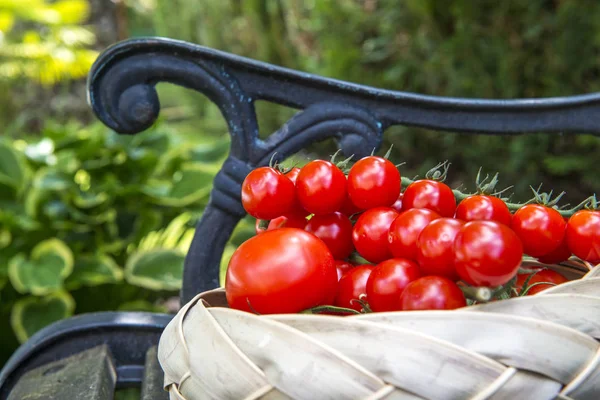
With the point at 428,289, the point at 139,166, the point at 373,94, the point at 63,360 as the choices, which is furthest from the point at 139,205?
the point at 428,289

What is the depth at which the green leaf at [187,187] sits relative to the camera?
235 centimetres

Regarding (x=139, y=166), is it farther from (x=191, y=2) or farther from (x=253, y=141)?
(x=191, y=2)

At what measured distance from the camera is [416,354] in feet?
2.09

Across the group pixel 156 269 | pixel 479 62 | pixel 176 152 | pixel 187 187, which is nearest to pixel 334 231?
pixel 156 269

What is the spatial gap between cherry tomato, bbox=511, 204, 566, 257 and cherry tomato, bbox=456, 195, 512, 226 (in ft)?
0.08

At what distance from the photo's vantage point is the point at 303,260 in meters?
0.78

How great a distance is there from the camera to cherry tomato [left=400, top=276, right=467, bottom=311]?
0.69m

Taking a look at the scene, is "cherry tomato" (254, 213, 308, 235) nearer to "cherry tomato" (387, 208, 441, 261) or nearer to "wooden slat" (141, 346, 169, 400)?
"cherry tomato" (387, 208, 441, 261)

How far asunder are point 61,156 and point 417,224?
6.28 feet

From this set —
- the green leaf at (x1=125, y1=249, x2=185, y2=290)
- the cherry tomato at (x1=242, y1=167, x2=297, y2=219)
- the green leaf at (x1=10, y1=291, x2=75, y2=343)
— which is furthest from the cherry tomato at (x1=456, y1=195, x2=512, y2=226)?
the green leaf at (x1=10, y1=291, x2=75, y2=343)

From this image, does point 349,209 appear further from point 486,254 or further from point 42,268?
point 42,268

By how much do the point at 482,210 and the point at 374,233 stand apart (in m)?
0.15

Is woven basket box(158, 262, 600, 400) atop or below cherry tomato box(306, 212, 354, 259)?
below

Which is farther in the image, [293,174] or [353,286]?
[293,174]
